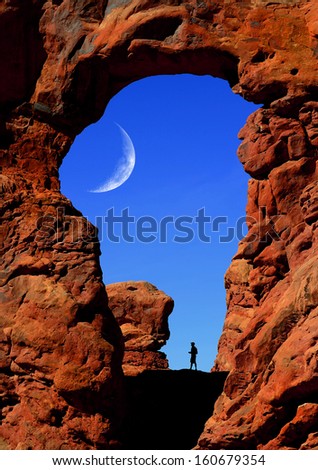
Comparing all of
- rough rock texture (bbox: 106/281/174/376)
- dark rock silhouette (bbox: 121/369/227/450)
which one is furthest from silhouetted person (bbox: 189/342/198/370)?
dark rock silhouette (bbox: 121/369/227/450)

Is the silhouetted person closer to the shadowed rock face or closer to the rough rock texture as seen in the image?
the rough rock texture

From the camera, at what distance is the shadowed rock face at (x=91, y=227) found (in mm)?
15336

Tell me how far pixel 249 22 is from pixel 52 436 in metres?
10.7

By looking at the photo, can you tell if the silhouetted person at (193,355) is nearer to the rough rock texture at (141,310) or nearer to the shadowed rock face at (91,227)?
the rough rock texture at (141,310)

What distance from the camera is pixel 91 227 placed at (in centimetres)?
1862

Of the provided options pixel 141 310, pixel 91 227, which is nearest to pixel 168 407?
pixel 91 227

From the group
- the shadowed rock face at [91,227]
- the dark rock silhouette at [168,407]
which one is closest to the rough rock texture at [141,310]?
the dark rock silhouette at [168,407]

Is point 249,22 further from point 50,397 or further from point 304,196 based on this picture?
point 50,397

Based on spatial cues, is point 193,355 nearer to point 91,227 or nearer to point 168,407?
point 168,407
